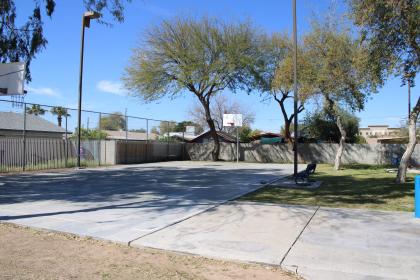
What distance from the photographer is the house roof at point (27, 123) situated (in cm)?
2267

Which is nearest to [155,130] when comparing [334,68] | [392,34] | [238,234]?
[334,68]

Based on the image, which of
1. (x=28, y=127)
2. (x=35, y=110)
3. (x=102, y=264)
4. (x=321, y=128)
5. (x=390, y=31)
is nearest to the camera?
(x=102, y=264)

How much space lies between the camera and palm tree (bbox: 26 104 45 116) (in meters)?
22.1

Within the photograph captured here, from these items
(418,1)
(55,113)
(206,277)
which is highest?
(418,1)

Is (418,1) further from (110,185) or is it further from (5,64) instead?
(5,64)

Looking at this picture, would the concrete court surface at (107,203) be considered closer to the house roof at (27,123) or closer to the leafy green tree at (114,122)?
the house roof at (27,123)

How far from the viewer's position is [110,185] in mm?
15680

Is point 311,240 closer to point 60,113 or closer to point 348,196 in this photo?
point 348,196

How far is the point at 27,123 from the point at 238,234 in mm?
19893

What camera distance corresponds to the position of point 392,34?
16.7 metres

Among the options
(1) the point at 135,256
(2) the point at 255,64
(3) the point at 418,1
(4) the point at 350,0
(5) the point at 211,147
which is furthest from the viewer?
(5) the point at 211,147

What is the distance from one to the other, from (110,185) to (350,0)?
1178cm

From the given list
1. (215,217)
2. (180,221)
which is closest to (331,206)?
(215,217)

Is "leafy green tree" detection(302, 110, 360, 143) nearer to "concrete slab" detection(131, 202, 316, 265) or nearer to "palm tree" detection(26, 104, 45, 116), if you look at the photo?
"palm tree" detection(26, 104, 45, 116)
